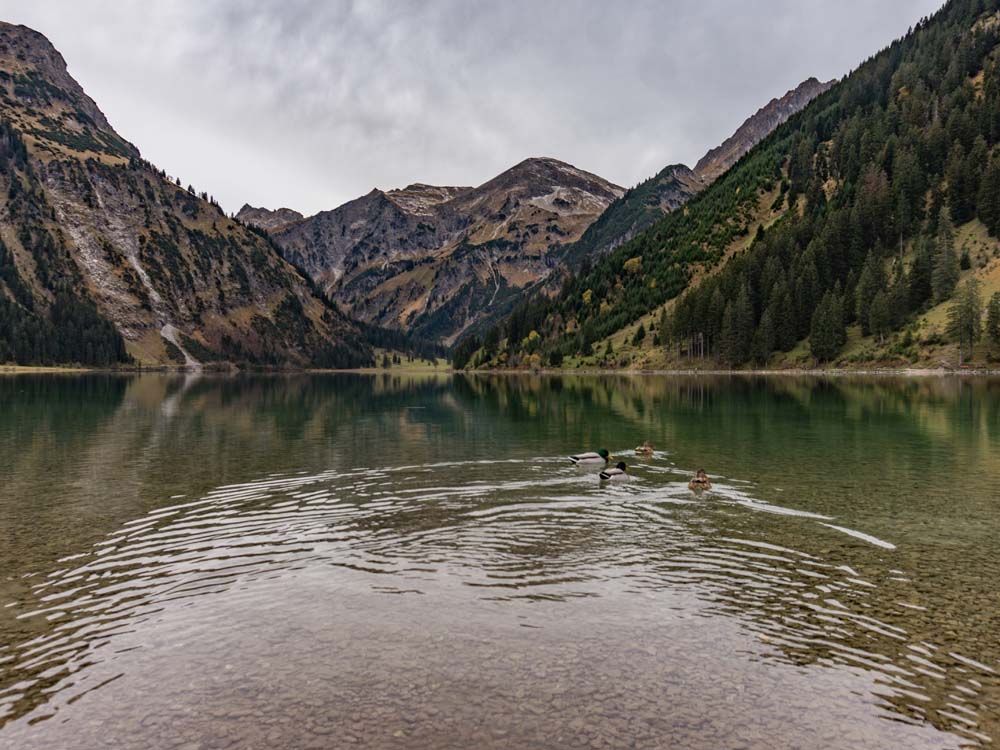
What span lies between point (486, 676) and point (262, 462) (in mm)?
33221

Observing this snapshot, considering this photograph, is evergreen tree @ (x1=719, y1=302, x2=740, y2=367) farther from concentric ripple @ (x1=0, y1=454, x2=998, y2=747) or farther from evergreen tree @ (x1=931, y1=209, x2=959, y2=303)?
concentric ripple @ (x1=0, y1=454, x2=998, y2=747)

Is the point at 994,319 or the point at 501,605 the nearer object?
the point at 501,605

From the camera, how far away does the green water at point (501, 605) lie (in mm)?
11148

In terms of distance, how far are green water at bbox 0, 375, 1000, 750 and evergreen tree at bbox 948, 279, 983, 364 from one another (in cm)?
11893

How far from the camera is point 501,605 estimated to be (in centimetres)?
1650

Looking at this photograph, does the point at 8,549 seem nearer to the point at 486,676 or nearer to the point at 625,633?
the point at 486,676

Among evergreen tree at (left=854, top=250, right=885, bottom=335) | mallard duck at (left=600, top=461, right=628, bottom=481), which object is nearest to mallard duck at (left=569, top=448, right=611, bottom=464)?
mallard duck at (left=600, top=461, right=628, bottom=481)

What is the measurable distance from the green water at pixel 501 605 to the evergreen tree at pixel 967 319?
11893 centimetres

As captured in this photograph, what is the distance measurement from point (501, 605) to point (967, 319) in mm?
155504

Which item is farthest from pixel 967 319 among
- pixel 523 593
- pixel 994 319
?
pixel 523 593

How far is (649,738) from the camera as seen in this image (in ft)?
34.4

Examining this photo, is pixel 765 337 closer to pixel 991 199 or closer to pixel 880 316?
pixel 880 316

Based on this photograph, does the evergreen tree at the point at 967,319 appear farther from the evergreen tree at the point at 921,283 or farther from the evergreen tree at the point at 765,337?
the evergreen tree at the point at 765,337

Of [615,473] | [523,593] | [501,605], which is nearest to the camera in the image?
[501,605]
